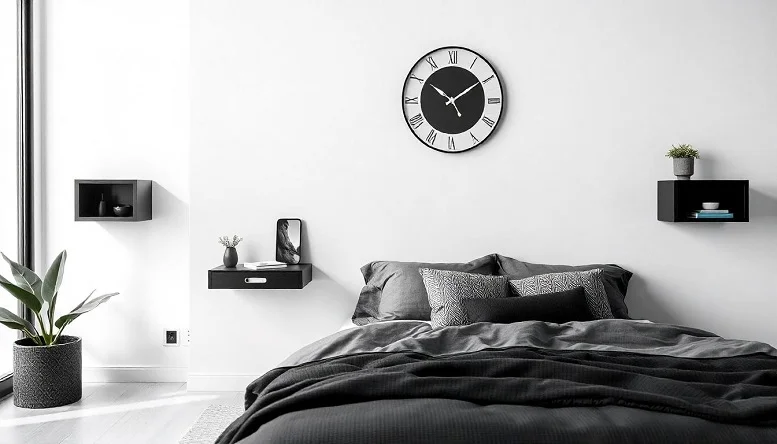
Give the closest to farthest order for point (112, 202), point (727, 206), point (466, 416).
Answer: point (466, 416)
point (727, 206)
point (112, 202)

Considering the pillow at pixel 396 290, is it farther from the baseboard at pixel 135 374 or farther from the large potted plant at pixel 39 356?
the large potted plant at pixel 39 356

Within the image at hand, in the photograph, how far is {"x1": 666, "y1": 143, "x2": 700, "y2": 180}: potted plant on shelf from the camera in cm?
409

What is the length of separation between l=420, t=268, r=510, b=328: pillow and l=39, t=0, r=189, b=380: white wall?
5.75 feet

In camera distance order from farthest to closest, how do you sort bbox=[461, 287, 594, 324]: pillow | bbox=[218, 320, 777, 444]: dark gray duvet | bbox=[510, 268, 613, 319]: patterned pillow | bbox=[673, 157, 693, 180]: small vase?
bbox=[673, 157, 693, 180]: small vase, bbox=[510, 268, 613, 319]: patterned pillow, bbox=[461, 287, 594, 324]: pillow, bbox=[218, 320, 777, 444]: dark gray duvet

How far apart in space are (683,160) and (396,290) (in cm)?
180

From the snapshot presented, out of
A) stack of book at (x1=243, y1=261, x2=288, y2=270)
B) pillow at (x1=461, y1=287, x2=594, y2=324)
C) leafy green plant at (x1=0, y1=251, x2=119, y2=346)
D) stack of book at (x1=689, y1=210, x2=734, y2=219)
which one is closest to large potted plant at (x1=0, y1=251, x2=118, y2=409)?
leafy green plant at (x1=0, y1=251, x2=119, y2=346)

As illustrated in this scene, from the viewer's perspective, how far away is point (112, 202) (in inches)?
178

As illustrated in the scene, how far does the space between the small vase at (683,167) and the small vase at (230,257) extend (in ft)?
8.52

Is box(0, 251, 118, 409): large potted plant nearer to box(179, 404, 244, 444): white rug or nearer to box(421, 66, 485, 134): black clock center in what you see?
box(179, 404, 244, 444): white rug

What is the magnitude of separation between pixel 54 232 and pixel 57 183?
0.31 m

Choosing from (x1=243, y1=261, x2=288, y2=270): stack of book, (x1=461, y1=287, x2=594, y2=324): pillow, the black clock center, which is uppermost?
the black clock center

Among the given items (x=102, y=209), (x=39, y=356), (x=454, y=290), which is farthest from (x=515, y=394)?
(x=102, y=209)

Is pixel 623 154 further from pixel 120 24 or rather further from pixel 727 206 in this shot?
pixel 120 24

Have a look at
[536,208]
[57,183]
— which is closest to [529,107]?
[536,208]
